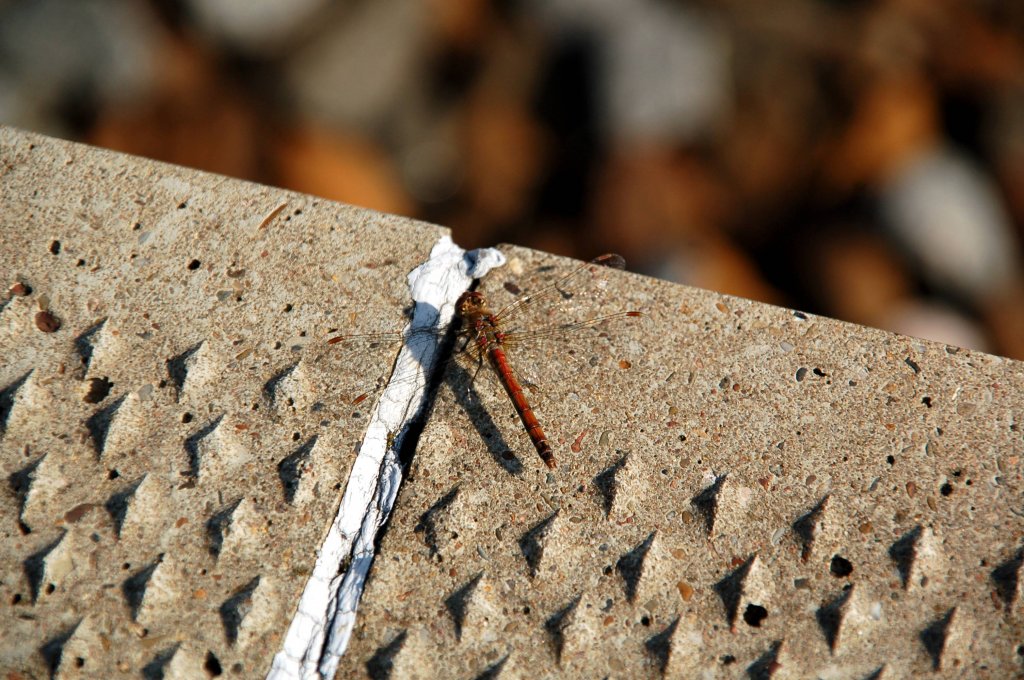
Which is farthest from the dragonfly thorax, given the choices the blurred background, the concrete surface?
the blurred background

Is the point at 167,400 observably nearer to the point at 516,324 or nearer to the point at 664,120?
the point at 516,324

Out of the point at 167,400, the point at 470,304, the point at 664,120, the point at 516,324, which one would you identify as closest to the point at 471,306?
the point at 470,304

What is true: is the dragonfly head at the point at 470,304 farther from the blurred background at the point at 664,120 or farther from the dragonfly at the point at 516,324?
→ the blurred background at the point at 664,120

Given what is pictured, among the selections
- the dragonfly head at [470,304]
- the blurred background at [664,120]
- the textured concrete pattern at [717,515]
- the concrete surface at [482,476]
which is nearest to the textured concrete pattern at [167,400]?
the concrete surface at [482,476]

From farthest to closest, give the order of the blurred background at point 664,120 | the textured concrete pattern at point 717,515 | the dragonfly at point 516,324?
1. the blurred background at point 664,120
2. the dragonfly at point 516,324
3. the textured concrete pattern at point 717,515

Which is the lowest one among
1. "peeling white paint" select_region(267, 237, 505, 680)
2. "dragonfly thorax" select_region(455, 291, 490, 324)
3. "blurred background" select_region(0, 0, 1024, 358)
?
"peeling white paint" select_region(267, 237, 505, 680)

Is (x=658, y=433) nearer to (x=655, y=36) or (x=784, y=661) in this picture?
(x=784, y=661)

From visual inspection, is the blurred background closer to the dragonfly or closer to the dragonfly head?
the dragonfly
